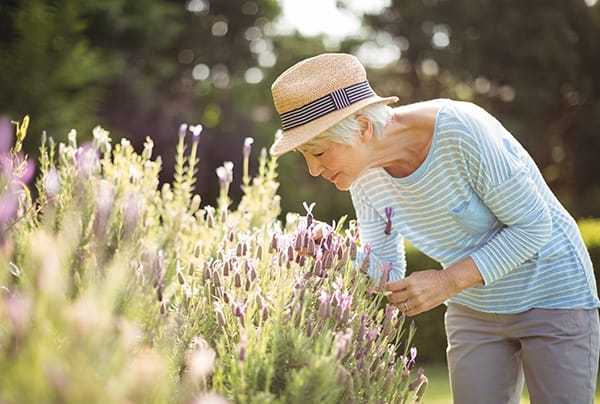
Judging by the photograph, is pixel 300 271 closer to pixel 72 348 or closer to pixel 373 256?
pixel 373 256

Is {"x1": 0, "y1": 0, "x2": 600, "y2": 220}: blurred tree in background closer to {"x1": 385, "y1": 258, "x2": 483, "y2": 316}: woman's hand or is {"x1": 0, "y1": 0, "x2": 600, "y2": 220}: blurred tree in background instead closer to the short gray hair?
the short gray hair

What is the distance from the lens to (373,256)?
246 cm

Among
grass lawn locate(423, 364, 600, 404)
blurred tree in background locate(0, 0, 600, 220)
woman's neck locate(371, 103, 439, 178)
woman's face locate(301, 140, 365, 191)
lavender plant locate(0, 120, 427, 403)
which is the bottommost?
grass lawn locate(423, 364, 600, 404)

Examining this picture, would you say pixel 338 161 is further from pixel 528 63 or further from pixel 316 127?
pixel 528 63

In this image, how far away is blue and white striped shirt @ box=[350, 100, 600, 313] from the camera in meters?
2.22

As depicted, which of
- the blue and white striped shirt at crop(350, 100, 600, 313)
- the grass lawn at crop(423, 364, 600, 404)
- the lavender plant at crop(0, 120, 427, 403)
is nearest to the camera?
the lavender plant at crop(0, 120, 427, 403)

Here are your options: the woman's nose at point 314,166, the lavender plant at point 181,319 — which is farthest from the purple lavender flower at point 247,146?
the woman's nose at point 314,166

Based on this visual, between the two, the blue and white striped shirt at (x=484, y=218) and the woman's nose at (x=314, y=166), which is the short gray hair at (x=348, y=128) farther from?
the blue and white striped shirt at (x=484, y=218)

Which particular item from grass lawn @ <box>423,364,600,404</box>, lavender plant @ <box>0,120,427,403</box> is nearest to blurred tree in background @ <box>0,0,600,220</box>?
grass lawn @ <box>423,364,600,404</box>

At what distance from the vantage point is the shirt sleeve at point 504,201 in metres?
2.21

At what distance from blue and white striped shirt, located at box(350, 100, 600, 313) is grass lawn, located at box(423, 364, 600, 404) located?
353 centimetres

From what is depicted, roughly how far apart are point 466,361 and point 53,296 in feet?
5.66

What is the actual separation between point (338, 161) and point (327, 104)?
171mm

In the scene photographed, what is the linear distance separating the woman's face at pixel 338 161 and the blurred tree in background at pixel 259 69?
10.7m
